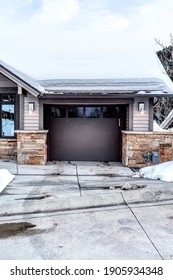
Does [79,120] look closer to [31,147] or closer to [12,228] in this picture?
[31,147]

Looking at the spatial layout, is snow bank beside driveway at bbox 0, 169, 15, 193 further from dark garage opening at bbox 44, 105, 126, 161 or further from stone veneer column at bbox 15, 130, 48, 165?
dark garage opening at bbox 44, 105, 126, 161

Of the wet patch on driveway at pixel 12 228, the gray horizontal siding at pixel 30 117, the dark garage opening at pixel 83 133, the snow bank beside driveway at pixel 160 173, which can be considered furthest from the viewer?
the dark garage opening at pixel 83 133

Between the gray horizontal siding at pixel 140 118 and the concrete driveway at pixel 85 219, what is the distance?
295 cm

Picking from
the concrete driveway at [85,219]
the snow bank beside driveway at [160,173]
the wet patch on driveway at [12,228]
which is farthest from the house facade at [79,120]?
the wet patch on driveway at [12,228]

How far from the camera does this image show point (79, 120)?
11805 mm

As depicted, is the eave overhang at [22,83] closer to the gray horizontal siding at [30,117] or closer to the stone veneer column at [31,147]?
the gray horizontal siding at [30,117]

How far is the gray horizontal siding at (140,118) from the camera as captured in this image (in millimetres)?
10516

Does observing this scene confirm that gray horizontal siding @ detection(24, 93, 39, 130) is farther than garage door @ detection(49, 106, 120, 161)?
No

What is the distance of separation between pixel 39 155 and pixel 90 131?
2.51m

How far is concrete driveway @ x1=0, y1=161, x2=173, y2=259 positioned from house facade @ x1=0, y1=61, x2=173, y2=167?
259 centimetres

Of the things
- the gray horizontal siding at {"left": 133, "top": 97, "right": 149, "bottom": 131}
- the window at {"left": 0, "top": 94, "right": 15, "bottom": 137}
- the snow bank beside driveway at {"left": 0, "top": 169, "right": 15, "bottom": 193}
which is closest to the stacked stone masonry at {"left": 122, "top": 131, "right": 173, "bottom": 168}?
the gray horizontal siding at {"left": 133, "top": 97, "right": 149, "bottom": 131}

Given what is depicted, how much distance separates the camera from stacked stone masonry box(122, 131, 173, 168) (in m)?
10.4
